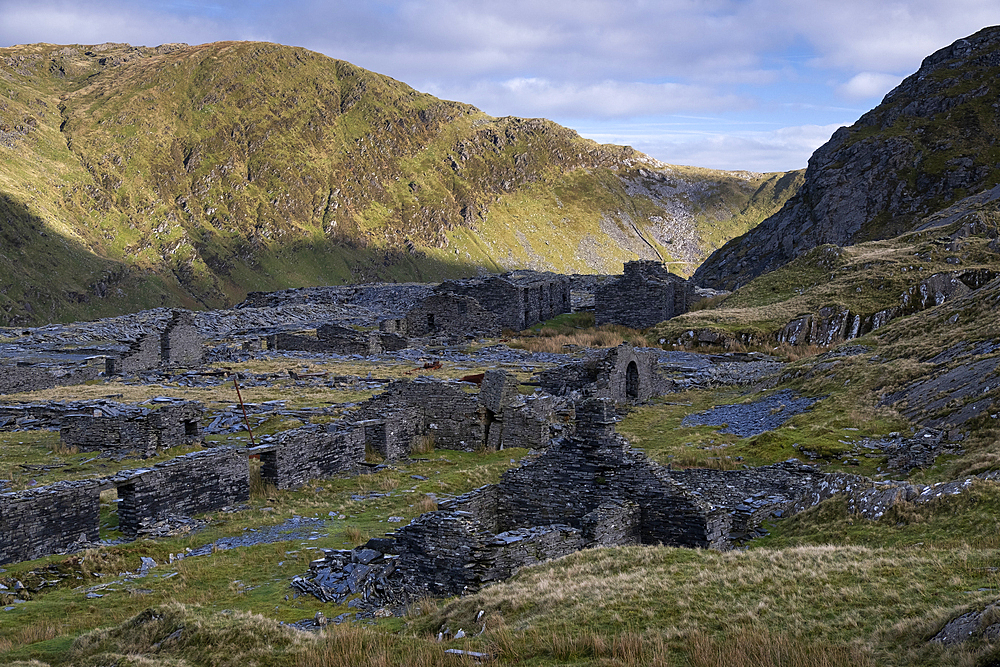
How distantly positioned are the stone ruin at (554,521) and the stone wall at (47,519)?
20.3 ft

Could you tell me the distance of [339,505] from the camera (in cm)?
1992

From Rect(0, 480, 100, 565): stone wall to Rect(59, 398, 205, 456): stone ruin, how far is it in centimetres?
570

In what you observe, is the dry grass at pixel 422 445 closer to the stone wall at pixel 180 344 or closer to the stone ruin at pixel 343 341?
the stone wall at pixel 180 344

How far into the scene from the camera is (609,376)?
3284 centimetres

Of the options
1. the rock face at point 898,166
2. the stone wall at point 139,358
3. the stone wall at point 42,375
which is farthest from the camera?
the rock face at point 898,166

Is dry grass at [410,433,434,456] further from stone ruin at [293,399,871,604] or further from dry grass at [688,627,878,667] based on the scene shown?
dry grass at [688,627,878,667]

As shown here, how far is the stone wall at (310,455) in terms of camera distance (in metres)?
21.3

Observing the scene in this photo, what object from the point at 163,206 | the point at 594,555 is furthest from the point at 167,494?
the point at 163,206

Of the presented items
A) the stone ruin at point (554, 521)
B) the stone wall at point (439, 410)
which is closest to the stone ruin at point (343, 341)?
the stone wall at point (439, 410)

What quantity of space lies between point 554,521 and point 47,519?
1057 centimetres

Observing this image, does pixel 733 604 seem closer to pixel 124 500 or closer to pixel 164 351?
pixel 124 500

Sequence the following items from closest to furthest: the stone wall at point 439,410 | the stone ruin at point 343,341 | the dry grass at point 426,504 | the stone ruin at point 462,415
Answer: the dry grass at point 426,504
the stone ruin at point 462,415
the stone wall at point 439,410
the stone ruin at point 343,341

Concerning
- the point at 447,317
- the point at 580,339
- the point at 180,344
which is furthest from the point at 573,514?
the point at 447,317

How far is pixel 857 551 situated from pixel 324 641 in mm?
7698
